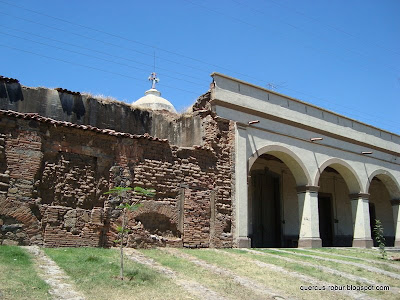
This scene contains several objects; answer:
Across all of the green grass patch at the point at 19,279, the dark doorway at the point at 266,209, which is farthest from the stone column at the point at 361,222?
the green grass patch at the point at 19,279

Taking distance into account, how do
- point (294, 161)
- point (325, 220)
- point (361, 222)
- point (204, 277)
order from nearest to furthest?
point (204, 277), point (294, 161), point (361, 222), point (325, 220)

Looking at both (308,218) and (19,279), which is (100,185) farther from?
(308,218)

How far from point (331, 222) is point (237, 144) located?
9.04 metres

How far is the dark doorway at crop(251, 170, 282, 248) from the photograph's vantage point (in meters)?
17.5

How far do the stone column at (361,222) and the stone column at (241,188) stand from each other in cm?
729

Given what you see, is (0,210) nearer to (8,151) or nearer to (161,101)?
(8,151)

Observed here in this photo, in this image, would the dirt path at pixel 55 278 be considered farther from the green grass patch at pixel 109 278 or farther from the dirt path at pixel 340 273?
the dirt path at pixel 340 273

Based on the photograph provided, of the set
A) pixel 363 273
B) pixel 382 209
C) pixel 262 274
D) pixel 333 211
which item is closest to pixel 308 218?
pixel 333 211

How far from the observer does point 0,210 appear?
378 inches

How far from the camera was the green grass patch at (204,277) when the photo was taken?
24.3ft

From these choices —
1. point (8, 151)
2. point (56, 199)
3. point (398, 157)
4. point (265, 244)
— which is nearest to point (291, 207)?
point (265, 244)

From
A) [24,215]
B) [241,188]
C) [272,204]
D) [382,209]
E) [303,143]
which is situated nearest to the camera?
[24,215]

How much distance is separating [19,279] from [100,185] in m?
4.63

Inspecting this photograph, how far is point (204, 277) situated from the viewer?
330 inches
